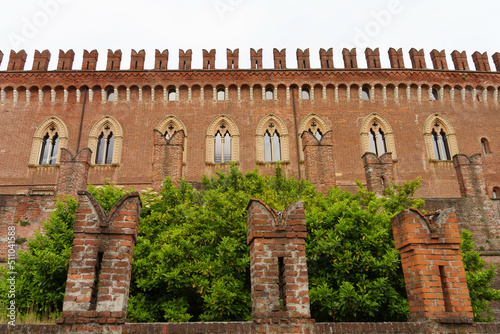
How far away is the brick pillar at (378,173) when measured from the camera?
49.4 ft

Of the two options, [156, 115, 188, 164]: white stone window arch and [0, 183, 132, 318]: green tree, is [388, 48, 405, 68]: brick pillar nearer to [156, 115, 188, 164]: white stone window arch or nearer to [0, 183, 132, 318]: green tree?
[156, 115, 188, 164]: white stone window arch

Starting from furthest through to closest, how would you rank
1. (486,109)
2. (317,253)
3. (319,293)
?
1. (486,109)
2. (317,253)
3. (319,293)

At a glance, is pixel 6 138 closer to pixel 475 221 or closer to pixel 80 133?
pixel 80 133

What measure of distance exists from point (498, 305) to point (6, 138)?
75.5ft

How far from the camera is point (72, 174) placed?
15.1 m

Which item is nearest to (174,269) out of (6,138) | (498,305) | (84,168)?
(84,168)

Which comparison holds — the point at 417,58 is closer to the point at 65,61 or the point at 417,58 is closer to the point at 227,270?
the point at 65,61

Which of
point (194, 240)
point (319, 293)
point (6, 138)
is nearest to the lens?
point (319, 293)

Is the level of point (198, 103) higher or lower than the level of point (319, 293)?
higher

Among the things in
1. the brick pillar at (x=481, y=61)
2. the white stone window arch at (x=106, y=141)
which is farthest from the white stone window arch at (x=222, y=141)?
the brick pillar at (x=481, y=61)

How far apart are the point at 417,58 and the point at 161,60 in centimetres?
1449

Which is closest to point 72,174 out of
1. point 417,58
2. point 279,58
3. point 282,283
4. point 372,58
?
point 282,283

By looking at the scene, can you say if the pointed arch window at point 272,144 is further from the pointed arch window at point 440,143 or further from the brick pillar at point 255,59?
the pointed arch window at point 440,143

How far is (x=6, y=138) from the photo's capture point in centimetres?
2164
